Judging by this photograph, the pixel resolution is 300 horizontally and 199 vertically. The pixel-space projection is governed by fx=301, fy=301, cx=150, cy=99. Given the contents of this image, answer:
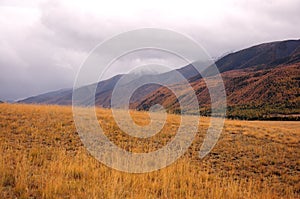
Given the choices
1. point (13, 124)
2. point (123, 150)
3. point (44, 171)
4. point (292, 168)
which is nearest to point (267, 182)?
point (292, 168)

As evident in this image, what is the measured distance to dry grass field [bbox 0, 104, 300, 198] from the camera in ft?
22.1

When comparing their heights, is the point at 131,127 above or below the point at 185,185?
above

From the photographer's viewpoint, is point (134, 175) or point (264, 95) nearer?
point (134, 175)

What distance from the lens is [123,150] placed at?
1220cm

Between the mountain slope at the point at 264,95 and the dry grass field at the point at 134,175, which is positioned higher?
the mountain slope at the point at 264,95

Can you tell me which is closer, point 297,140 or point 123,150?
point 123,150

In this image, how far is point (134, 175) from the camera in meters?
8.20

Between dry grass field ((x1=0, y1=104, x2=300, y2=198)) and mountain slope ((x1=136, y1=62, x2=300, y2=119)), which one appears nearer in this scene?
dry grass field ((x1=0, y1=104, x2=300, y2=198))

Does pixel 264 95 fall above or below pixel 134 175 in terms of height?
above

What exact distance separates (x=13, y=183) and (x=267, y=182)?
775 cm

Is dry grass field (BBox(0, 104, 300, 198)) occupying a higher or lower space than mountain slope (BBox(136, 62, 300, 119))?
lower

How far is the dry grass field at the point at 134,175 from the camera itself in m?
6.75

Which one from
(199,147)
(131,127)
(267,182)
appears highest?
(131,127)

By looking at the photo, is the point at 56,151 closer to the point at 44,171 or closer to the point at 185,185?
the point at 44,171
